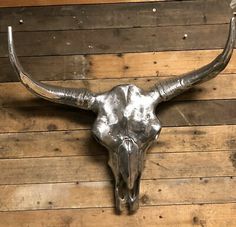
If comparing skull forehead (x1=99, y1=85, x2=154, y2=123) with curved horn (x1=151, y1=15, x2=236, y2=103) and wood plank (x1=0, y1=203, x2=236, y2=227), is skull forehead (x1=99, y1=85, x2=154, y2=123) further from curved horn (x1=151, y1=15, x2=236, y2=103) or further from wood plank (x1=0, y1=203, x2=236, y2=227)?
wood plank (x1=0, y1=203, x2=236, y2=227)

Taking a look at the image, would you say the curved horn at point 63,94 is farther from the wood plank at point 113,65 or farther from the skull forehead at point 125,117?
the wood plank at point 113,65

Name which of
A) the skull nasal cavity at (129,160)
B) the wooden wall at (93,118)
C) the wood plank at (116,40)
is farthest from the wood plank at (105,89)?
the skull nasal cavity at (129,160)

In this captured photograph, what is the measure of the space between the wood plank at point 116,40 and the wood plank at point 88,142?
28 cm

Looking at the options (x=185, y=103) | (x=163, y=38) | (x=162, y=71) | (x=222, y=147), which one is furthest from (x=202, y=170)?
(x=163, y=38)

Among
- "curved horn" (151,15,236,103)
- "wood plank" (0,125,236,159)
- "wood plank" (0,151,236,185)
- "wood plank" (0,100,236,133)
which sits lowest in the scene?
"wood plank" (0,151,236,185)

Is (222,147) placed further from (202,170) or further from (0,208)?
(0,208)

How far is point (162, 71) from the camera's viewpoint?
4.90 ft

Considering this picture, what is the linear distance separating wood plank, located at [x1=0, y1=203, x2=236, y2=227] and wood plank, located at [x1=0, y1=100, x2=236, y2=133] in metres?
0.27

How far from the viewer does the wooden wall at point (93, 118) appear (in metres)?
1.41

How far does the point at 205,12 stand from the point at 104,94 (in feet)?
1.57

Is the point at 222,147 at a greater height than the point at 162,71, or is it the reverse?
the point at 162,71

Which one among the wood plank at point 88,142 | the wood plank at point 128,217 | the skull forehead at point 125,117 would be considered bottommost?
Result: the wood plank at point 128,217

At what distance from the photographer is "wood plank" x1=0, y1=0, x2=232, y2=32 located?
5.01 ft

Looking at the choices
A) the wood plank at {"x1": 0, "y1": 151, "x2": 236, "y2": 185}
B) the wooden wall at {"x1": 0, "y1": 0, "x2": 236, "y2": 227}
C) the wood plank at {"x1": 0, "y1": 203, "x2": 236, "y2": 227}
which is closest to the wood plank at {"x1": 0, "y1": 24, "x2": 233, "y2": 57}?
the wooden wall at {"x1": 0, "y1": 0, "x2": 236, "y2": 227}
